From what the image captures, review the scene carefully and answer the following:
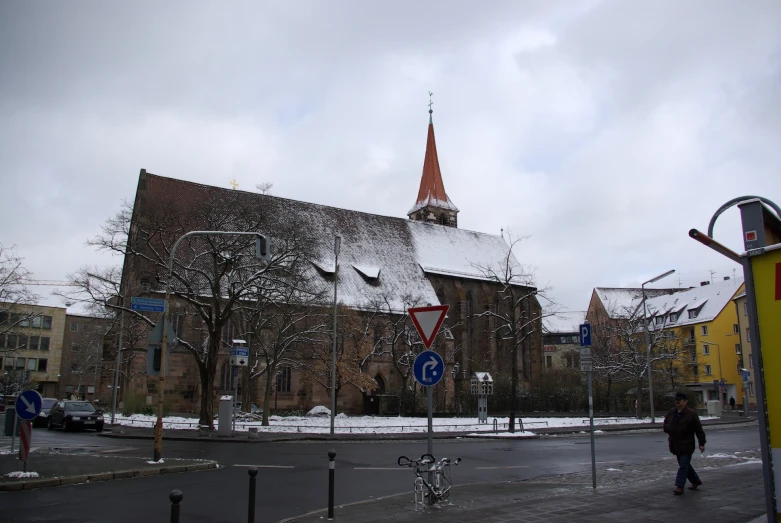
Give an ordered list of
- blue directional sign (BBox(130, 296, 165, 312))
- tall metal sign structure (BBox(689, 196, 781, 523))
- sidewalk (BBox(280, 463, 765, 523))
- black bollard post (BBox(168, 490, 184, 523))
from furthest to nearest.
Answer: blue directional sign (BBox(130, 296, 165, 312)) < sidewalk (BBox(280, 463, 765, 523)) < black bollard post (BBox(168, 490, 184, 523)) < tall metal sign structure (BBox(689, 196, 781, 523))

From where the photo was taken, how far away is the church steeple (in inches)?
2650

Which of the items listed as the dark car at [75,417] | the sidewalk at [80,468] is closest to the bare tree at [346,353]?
the dark car at [75,417]

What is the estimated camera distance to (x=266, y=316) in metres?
32.3

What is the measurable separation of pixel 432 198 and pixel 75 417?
151ft

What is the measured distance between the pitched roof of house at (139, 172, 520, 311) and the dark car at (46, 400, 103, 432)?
53.4 ft

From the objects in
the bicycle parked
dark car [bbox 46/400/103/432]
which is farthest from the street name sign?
the bicycle parked

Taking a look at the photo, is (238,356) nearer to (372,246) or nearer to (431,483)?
(431,483)

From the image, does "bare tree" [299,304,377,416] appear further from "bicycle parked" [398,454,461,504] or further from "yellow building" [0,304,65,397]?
"yellow building" [0,304,65,397]

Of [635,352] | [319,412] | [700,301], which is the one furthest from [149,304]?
[700,301]

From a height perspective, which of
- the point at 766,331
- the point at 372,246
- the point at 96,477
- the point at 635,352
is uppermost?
the point at 372,246

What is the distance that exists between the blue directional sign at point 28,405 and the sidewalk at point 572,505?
6.49 meters

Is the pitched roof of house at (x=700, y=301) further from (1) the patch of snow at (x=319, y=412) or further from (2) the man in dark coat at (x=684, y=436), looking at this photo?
(2) the man in dark coat at (x=684, y=436)

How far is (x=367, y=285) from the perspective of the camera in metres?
49.8

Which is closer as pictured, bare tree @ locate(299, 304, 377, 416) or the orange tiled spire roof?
bare tree @ locate(299, 304, 377, 416)
